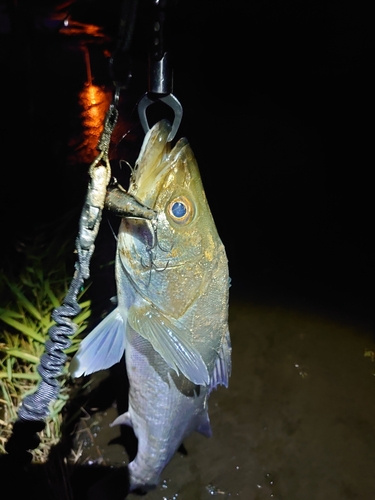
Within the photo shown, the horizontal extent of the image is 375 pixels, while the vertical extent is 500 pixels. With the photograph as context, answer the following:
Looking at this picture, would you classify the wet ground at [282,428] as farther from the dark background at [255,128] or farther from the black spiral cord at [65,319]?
the black spiral cord at [65,319]

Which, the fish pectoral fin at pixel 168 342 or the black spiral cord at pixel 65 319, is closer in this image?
the black spiral cord at pixel 65 319

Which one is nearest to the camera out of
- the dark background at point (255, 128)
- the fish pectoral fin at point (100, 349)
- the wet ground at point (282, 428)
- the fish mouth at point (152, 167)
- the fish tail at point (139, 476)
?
the fish mouth at point (152, 167)

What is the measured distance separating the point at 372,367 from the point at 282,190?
170 inches

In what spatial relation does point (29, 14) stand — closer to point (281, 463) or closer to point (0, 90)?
point (0, 90)

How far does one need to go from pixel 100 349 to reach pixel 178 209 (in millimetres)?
766

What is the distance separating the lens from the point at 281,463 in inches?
124

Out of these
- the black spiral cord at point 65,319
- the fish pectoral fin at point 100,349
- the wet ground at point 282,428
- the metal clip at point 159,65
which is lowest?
the wet ground at point 282,428

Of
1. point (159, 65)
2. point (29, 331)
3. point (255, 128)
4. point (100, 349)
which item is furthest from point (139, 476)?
point (255, 128)

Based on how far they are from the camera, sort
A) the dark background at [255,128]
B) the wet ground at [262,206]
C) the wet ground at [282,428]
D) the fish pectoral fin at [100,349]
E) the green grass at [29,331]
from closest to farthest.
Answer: the fish pectoral fin at [100,349], the green grass at [29,331], the wet ground at [282,428], the wet ground at [262,206], the dark background at [255,128]

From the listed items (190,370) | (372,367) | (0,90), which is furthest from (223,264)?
(0,90)

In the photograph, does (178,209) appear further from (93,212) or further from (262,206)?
(262,206)

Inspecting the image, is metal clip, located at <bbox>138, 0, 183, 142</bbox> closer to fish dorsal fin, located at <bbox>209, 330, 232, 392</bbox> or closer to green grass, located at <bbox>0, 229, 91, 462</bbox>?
fish dorsal fin, located at <bbox>209, 330, 232, 392</bbox>

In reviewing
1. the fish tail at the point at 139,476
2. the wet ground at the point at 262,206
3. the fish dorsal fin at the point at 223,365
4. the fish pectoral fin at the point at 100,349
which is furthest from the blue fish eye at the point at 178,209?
the wet ground at the point at 262,206

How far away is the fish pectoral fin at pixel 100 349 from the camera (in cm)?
179
